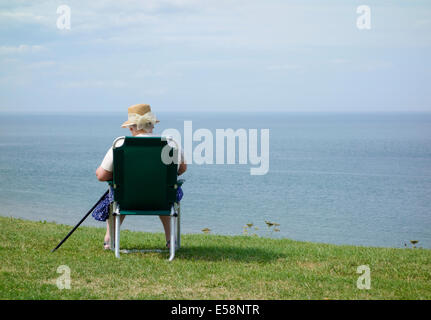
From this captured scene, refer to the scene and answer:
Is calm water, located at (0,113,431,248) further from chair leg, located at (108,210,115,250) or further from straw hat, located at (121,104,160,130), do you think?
straw hat, located at (121,104,160,130)

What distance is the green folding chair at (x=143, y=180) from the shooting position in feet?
19.6

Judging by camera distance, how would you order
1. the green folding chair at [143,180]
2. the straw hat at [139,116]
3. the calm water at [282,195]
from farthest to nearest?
1. the calm water at [282,195]
2. the straw hat at [139,116]
3. the green folding chair at [143,180]

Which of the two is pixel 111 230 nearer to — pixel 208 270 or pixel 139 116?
pixel 139 116

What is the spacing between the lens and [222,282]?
5.10 m

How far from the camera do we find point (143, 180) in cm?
602

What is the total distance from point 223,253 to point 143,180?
128cm

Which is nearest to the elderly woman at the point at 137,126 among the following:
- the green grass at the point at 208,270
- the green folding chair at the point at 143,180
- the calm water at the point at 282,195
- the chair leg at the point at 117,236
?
the green folding chair at the point at 143,180

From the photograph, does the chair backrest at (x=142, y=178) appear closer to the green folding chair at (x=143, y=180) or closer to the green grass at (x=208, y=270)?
the green folding chair at (x=143, y=180)

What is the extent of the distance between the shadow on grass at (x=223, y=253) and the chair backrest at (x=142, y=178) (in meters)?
0.68

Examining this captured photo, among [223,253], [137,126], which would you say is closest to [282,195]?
[223,253]

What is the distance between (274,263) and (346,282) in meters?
1.00
